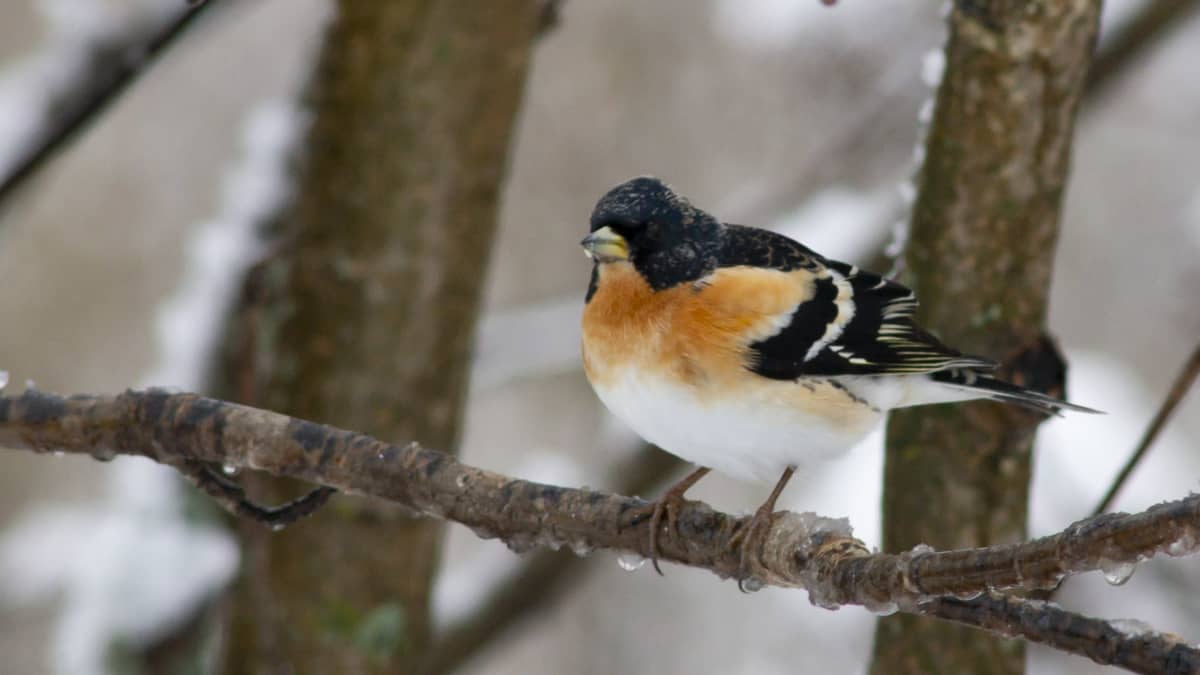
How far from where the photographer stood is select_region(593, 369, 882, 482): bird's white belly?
8.41 ft

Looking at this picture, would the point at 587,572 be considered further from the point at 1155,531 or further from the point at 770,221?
the point at 1155,531

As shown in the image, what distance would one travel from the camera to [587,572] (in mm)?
4570

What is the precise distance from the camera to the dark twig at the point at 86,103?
344 centimetres

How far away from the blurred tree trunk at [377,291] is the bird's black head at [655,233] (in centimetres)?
120

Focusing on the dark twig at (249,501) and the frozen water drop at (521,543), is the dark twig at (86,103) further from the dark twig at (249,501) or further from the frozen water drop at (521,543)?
the frozen water drop at (521,543)

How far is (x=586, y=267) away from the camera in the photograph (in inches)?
300

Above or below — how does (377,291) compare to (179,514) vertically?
above

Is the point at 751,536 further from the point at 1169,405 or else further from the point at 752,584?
the point at 1169,405

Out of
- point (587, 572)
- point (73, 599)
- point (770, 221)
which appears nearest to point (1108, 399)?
point (770, 221)

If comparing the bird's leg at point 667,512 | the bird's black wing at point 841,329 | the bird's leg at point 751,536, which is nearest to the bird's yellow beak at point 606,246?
the bird's black wing at point 841,329

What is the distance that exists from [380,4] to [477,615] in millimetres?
2016

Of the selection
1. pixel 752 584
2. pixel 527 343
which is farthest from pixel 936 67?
pixel 527 343

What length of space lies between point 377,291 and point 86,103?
926 mm

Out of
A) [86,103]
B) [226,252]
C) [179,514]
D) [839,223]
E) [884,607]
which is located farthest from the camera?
[839,223]
